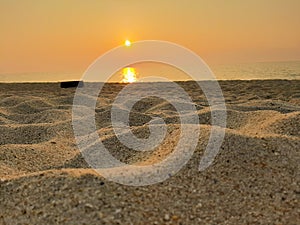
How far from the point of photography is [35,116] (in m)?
4.37

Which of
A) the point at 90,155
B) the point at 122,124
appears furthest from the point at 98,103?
the point at 90,155

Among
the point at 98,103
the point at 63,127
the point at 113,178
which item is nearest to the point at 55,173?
the point at 113,178

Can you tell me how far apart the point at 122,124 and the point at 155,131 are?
2.97ft

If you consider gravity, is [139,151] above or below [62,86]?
above

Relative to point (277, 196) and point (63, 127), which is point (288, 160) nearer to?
point (277, 196)

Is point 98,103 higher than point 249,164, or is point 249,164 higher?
point 249,164

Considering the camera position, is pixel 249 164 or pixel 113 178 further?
pixel 249 164

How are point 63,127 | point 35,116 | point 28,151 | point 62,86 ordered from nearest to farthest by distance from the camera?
point 28,151 → point 63,127 → point 35,116 → point 62,86

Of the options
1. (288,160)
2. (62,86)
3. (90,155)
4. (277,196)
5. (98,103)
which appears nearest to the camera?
(277,196)

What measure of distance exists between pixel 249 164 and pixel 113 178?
0.72 metres

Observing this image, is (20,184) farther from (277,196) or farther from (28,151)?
(277,196)

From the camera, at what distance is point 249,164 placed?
205 centimetres

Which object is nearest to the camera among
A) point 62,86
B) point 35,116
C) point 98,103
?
point 35,116

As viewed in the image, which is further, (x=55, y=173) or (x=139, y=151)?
(x=139, y=151)
